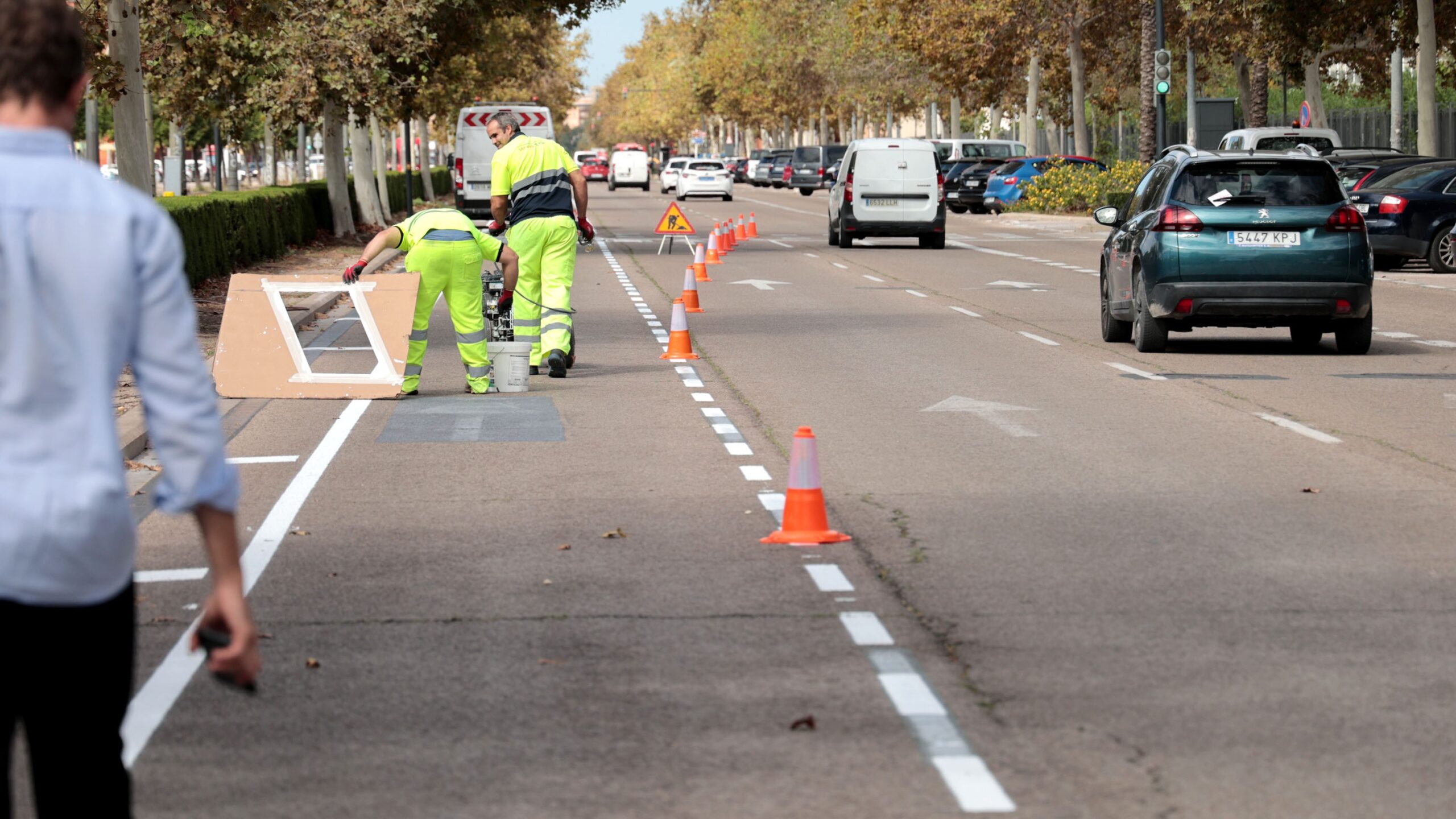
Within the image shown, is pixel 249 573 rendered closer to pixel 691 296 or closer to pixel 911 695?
pixel 911 695

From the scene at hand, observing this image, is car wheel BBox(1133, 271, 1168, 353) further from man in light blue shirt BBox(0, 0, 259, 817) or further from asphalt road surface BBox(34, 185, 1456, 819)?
man in light blue shirt BBox(0, 0, 259, 817)

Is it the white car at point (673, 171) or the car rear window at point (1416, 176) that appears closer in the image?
the car rear window at point (1416, 176)

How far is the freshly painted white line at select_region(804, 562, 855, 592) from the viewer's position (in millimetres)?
7676

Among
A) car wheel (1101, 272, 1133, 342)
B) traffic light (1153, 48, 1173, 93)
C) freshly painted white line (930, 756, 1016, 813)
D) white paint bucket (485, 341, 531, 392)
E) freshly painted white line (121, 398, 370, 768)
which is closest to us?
freshly painted white line (930, 756, 1016, 813)

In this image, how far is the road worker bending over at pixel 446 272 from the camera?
14.1 meters

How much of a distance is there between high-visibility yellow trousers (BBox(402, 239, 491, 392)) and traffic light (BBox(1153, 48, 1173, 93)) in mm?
32565

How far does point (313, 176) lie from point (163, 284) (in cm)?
11764

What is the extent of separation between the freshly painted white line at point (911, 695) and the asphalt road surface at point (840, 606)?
18mm

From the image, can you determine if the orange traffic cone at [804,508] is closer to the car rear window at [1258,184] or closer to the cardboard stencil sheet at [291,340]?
the cardboard stencil sheet at [291,340]

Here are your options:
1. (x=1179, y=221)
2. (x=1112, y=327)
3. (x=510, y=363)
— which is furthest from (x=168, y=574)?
(x=1112, y=327)

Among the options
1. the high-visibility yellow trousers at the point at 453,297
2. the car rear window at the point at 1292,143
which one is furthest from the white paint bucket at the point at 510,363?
the car rear window at the point at 1292,143

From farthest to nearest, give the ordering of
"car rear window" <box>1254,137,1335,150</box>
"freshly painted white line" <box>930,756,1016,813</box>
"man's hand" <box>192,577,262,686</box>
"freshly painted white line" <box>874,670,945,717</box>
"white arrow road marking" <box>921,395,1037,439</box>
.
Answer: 1. "car rear window" <box>1254,137,1335,150</box>
2. "white arrow road marking" <box>921,395,1037,439</box>
3. "freshly painted white line" <box>874,670,945,717</box>
4. "freshly painted white line" <box>930,756,1016,813</box>
5. "man's hand" <box>192,577,262,686</box>

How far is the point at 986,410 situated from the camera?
1351 centimetres

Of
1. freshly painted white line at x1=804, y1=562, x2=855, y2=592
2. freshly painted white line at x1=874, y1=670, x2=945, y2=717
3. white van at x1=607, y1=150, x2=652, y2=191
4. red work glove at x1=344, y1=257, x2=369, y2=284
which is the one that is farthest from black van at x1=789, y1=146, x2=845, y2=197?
freshly painted white line at x1=874, y1=670, x2=945, y2=717
